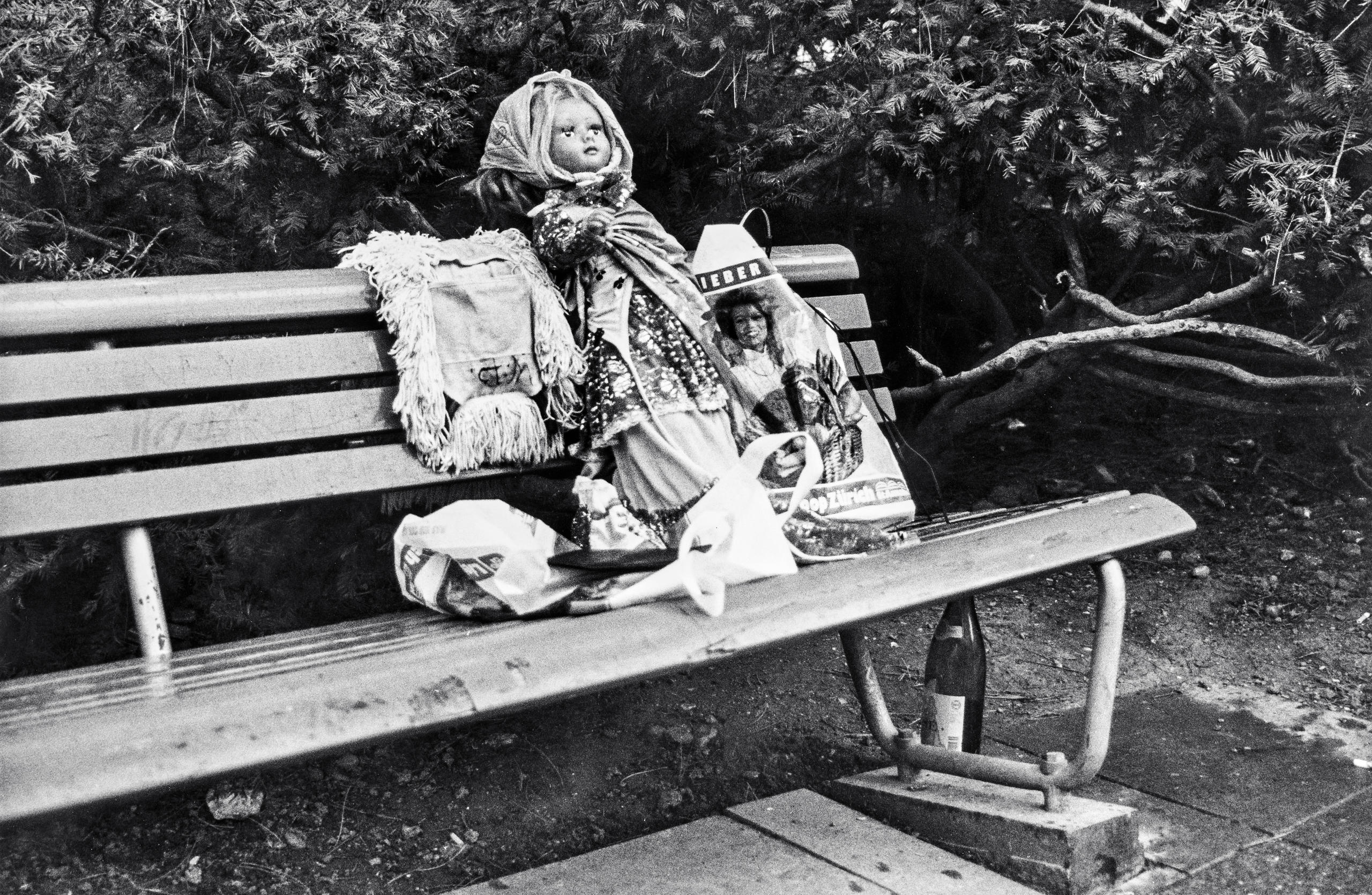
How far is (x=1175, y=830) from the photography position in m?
2.43

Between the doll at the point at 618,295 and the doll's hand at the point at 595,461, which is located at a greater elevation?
the doll at the point at 618,295

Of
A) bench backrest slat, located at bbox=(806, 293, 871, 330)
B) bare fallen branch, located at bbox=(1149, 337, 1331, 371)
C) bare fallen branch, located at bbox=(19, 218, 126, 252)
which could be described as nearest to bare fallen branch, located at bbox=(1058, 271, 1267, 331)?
bare fallen branch, located at bbox=(1149, 337, 1331, 371)

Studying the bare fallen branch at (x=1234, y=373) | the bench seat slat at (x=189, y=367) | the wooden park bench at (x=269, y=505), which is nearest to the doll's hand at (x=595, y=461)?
the wooden park bench at (x=269, y=505)

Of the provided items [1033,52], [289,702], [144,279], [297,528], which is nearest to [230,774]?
[289,702]

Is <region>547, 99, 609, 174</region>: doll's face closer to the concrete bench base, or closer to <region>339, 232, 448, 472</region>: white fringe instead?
<region>339, 232, 448, 472</region>: white fringe

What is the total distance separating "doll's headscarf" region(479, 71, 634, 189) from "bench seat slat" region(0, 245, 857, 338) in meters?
0.37

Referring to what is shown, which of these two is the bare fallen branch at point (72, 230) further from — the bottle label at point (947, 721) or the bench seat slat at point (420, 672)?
the bottle label at point (947, 721)

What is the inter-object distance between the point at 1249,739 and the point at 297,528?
82.2 inches

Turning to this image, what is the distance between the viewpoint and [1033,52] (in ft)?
9.14

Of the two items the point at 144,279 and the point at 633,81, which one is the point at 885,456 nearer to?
the point at 633,81

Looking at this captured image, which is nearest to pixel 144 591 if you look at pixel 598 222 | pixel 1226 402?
pixel 598 222

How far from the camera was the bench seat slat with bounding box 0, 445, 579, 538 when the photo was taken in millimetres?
1932

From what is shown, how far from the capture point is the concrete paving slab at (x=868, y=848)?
2.22m

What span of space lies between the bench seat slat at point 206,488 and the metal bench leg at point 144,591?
0.04 metres
